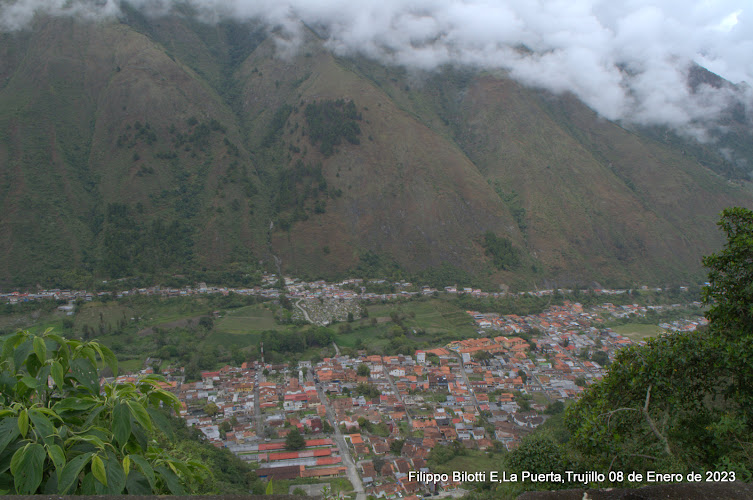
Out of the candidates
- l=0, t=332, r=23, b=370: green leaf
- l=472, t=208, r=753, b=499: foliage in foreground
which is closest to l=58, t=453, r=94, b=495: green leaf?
l=0, t=332, r=23, b=370: green leaf

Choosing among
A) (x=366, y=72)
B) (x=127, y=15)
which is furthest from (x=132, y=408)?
(x=127, y=15)

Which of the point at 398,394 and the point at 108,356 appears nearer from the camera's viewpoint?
the point at 108,356

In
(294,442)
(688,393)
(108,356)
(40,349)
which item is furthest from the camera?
(294,442)

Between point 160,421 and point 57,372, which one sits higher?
point 57,372

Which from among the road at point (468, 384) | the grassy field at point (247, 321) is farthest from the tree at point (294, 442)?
the grassy field at point (247, 321)

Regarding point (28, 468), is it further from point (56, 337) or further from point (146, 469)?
point (56, 337)

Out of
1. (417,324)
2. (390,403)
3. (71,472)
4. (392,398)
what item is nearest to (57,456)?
(71,472)

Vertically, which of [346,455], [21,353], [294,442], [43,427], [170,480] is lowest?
[346,455]
